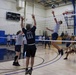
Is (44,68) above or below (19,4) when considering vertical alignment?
below

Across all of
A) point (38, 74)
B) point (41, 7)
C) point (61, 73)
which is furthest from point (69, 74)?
point (41, 7)

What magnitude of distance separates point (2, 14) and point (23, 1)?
2.82 m

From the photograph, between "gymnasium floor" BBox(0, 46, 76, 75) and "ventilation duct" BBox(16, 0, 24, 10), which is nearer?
"gymnasium floor" BBox(0, 46, 76, 75)

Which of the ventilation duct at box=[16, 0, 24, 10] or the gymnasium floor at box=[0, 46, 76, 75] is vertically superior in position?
the ventilation duct at box=[16, 0, 24, 10]

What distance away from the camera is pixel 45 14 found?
2011 centimetres

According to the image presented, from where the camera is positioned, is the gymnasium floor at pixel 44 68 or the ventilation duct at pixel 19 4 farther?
the ventilation duct at pixel 19 4

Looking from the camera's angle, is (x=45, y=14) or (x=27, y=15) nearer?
(x=27, y=15)

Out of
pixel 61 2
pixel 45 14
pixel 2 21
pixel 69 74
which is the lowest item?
pixel 69 74

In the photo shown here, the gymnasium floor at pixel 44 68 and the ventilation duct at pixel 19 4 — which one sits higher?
the ventilation duct at pixel 19 4

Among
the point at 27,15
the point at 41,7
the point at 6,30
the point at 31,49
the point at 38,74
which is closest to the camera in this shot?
the point at 31,49

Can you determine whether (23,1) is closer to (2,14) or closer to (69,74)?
(2,14)

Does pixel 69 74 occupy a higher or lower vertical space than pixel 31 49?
lower

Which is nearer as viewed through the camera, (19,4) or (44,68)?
(44,68)

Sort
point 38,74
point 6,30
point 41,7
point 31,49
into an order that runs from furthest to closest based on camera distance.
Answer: point 41,7 < point 6,30 < point 38,74 < point 31,49
